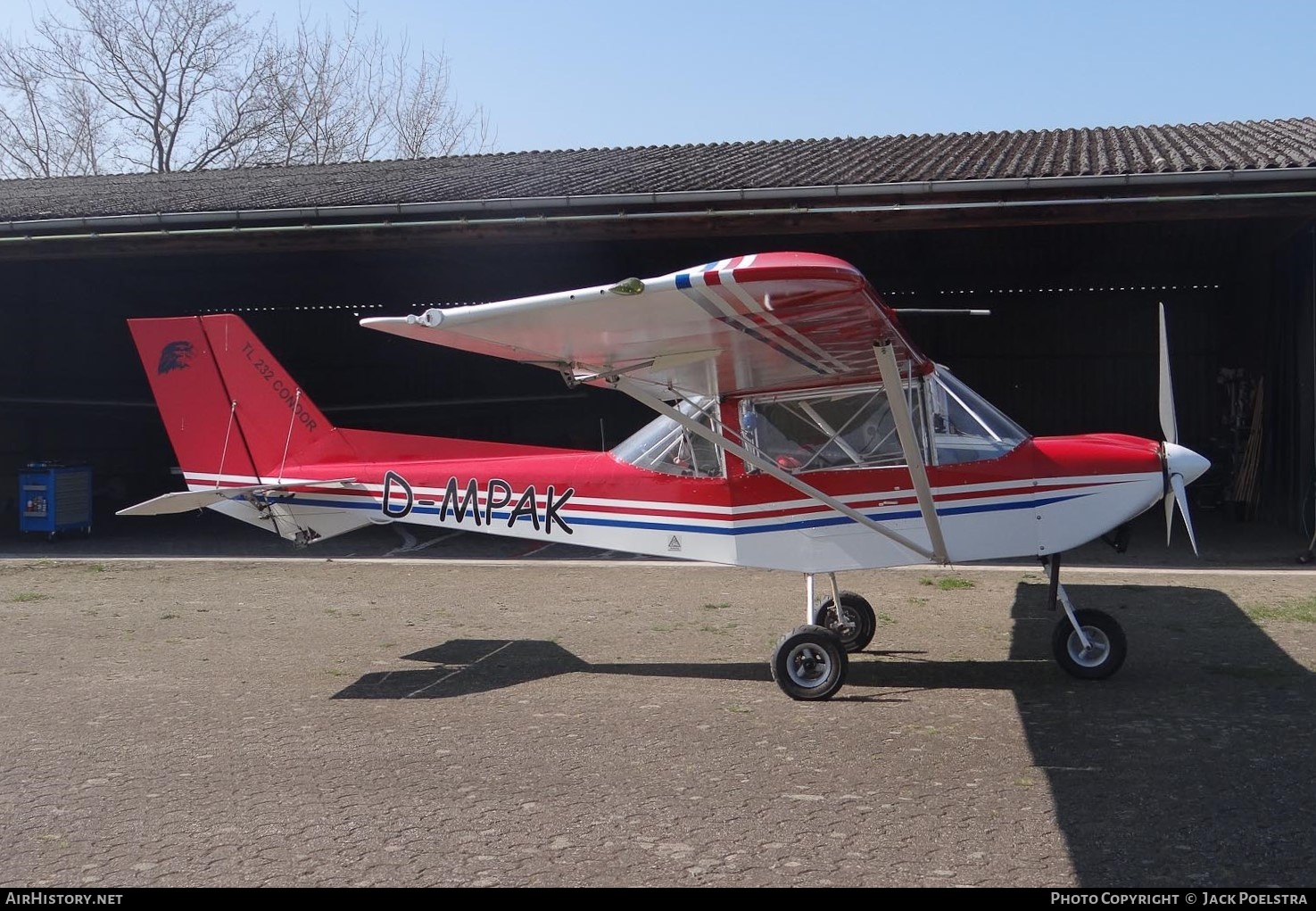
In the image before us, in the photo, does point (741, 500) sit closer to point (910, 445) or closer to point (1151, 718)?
point (910, 445)

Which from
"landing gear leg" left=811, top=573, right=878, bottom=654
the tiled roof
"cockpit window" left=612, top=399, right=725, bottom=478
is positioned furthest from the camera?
the tiled roof

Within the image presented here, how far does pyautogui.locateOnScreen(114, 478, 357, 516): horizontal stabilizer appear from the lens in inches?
263

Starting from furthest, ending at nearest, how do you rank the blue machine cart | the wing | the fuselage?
the blue machine cart
the fuselage
the wing

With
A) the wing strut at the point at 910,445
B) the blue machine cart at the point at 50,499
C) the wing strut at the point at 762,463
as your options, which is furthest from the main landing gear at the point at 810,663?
the blue machine cart at the point at 50,499

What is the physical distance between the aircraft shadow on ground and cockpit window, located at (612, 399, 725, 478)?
4.12 ft

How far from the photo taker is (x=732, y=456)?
6.59 metres

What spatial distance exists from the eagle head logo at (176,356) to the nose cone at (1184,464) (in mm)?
6452

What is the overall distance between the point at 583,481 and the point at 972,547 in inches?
95.9

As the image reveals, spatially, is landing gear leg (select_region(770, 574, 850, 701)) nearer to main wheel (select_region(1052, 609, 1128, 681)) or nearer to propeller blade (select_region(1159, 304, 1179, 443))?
main wheel (select_region(1052, 609, 1128, 681))

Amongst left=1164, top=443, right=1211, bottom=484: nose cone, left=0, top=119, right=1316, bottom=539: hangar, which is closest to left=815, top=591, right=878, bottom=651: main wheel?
left=1164, top=443, right=1211, bottom=484: nose cone

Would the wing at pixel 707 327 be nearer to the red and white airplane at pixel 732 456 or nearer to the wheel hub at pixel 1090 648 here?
the red and white airplane at pixel 732 456

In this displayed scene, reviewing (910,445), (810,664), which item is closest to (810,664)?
(810,664)

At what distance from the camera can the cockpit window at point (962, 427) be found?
6199mm

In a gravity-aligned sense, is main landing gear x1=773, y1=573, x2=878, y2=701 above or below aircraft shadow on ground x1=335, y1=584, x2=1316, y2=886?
above
